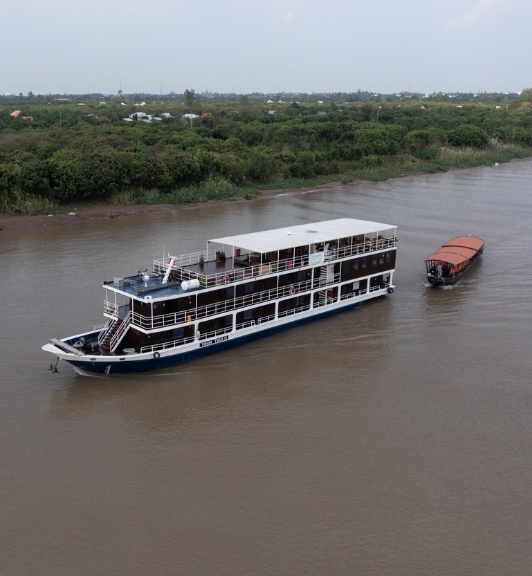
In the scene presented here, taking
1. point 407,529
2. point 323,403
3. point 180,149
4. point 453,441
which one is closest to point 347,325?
point 323,403

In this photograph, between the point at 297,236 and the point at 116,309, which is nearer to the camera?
the point at 116,309

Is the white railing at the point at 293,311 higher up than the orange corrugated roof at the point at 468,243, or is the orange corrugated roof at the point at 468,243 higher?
the orange corrugated roof at the point at 468,243

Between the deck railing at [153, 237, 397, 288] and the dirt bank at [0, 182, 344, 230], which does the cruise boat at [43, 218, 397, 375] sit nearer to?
the deck railing at [153, 237, 397, 288]

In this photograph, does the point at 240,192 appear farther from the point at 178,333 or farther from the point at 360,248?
the point at 178,333

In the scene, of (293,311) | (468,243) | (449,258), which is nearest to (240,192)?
(468,243)

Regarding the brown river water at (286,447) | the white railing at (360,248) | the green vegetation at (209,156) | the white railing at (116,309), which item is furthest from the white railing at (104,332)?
the green vegetation at (209,156)

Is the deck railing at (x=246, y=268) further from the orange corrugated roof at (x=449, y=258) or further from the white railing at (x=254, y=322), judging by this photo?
the orange corrugated roof at (x=449, y=258)

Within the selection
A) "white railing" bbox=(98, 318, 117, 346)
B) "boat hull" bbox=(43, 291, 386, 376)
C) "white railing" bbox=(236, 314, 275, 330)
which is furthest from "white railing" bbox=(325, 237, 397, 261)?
"white railing" bbox=(98, 318, 117, 346)
